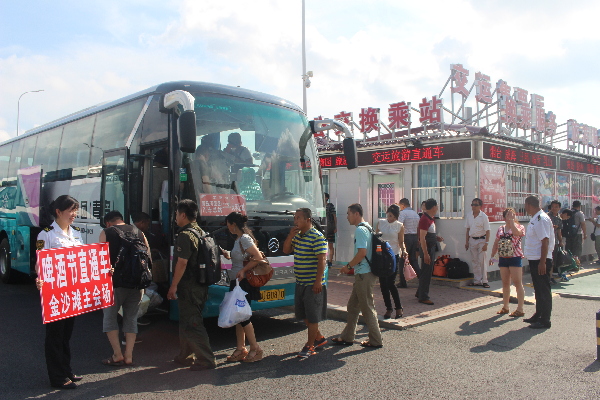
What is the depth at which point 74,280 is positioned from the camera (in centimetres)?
498

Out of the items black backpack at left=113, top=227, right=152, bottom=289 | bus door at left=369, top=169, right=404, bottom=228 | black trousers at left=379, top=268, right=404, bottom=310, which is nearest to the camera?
black backpack at left=113, top=227, right=152, bottom=289

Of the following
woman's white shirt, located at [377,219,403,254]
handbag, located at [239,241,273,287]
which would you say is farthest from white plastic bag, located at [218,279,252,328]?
woman's white shirt, located at [377,219,403,254]

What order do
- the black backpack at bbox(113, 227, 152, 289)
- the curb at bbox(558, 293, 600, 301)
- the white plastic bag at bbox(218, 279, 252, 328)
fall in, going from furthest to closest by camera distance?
the curb at bbox(558, 293, 600, 301) < the white plastic bag at bbox(218, 279, 252, 328) < the black backpack at bbox(113, 227, 152, 289)

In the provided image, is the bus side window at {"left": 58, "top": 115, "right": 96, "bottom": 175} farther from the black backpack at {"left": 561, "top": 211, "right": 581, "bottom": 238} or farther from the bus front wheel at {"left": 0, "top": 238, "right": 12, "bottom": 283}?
the black backpack at {"left": 561, "top": 211, "right": 581, "bottom": 238}

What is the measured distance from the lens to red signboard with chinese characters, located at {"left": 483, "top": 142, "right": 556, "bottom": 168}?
11.3m

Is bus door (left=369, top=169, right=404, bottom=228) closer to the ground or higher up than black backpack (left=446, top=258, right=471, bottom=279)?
higher up

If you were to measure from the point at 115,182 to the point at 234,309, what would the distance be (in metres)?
2.94

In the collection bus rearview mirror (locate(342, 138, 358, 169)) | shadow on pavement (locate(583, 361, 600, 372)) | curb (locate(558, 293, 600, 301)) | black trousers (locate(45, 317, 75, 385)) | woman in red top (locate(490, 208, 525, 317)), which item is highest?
bus rearview mirror (locate(342, 138, 358, 169))

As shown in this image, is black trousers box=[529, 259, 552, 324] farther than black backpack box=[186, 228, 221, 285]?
Yes

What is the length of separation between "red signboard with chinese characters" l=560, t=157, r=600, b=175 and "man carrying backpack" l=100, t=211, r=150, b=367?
12877mm

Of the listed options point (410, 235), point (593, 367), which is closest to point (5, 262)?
point (410, 235)

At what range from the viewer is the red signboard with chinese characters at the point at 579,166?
579 inches

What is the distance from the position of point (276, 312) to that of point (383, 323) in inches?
76.5

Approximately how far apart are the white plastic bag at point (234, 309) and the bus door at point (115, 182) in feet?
7.19
